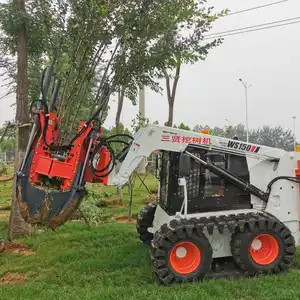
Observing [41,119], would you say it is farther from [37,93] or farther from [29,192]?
[37,93]

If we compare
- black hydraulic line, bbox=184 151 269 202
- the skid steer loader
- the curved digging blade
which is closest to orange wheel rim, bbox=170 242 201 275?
the skid steer loader

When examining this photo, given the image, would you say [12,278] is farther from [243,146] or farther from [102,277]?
[243,146]

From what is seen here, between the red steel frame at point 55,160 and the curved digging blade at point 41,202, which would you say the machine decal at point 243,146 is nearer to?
the red steel frame at point 55,160

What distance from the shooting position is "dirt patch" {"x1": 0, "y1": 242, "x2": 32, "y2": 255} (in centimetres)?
753

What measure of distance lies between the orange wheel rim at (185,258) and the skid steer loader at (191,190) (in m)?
0.01

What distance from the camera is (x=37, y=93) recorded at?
34.6ft

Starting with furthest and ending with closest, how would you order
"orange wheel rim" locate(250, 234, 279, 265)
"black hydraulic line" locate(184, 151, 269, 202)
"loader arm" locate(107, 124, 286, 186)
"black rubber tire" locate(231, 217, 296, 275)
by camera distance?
Result: "black hydraulic line" locate(184, 151, 269, 202) < "loader arm" locate(107, 124, 286, 186) < "orange wheel rim" locate(250, 234, 279, 265) < "black rubber tire" locate(231, 217, 296, 275)

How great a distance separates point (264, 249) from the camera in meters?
6.03

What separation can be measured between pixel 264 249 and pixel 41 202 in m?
3.38

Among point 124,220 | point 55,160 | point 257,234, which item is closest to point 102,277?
point 55,160

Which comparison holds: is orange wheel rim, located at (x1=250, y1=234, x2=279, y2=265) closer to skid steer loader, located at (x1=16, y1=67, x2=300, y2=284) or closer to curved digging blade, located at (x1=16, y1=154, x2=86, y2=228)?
skid steer loader, located at (x1=16, y1=67, x2=300, y2=284)

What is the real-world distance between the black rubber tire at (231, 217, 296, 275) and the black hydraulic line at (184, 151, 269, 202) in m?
0.47

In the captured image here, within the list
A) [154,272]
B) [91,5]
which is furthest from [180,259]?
[91,5]

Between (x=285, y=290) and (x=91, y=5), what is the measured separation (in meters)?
5.33
